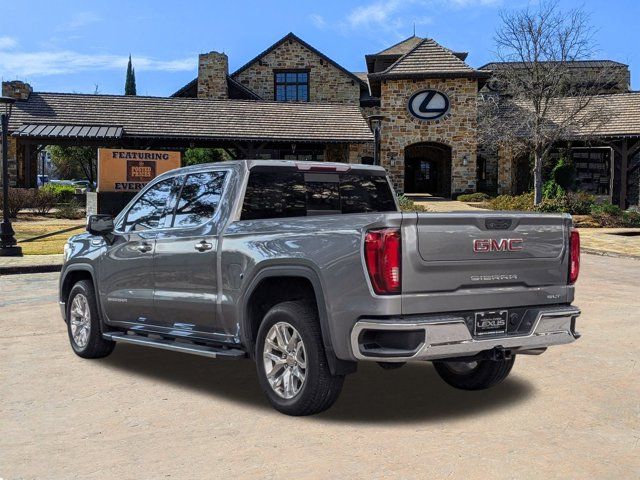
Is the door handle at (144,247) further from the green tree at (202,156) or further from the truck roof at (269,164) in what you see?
the green tree at (202,156)

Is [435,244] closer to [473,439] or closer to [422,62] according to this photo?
[473,439]

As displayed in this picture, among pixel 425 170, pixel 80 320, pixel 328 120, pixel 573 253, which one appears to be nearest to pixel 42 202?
pixel 328 120

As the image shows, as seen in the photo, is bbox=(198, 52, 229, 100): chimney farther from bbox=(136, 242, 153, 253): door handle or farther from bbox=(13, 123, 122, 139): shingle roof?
bbox=(136, 242, 153, 253): door handle

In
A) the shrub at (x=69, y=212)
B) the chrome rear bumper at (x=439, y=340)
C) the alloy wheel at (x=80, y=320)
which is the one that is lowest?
the alloy wheel at (x=80, y=320)

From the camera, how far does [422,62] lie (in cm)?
3941

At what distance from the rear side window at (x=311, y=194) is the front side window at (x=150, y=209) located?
1.06 meters

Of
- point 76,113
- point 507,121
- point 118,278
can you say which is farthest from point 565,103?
point 118,278

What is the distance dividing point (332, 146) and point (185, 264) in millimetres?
32902

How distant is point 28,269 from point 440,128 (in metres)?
28.0

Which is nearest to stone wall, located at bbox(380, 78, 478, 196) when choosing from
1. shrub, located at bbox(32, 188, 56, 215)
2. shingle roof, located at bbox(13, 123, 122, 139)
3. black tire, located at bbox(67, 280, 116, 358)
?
shingle roof, located at bbox(13, 123, 122, 139)

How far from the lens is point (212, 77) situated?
44.2 meters

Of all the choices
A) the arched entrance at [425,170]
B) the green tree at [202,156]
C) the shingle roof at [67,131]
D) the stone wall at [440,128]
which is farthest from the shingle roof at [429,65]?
the shingle roof at [67,131]

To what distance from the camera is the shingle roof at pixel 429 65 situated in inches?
1522

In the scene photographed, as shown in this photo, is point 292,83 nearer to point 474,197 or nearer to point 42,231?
point 474,197
